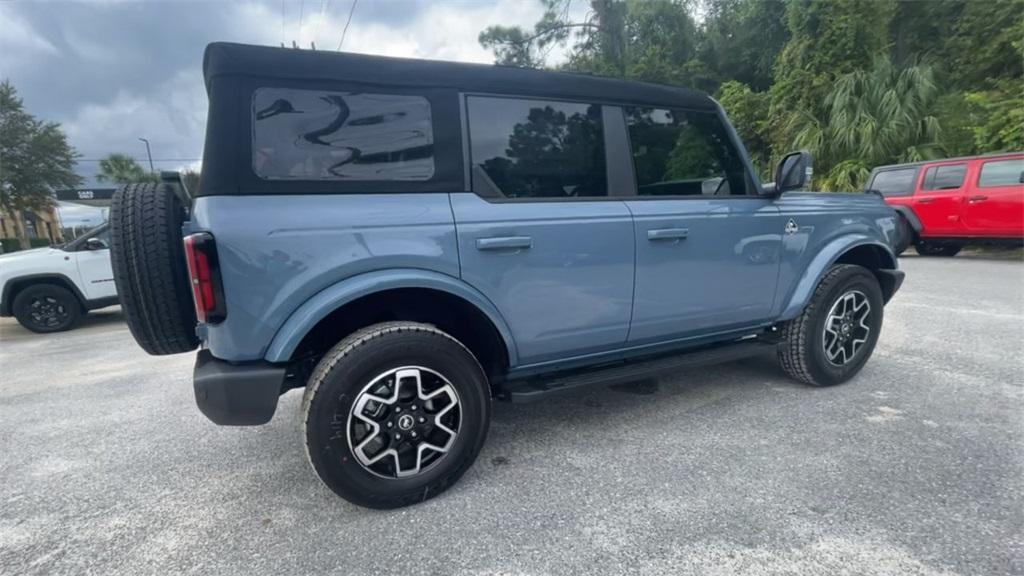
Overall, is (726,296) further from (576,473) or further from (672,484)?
(576,473)

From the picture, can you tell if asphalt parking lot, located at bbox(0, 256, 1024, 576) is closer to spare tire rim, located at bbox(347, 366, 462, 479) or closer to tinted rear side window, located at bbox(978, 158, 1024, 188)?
spare tire rim, located at bbox(347, 366, 462, 479)

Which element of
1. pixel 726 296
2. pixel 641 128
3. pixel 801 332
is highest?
pixel 641 128

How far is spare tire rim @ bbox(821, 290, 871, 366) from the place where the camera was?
3.30 metres

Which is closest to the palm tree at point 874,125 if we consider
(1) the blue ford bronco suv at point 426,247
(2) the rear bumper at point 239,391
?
(1) the blue ford bronco suv at point 426,247

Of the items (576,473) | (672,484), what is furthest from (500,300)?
(672,484)

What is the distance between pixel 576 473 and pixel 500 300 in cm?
94

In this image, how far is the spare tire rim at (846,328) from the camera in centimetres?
330

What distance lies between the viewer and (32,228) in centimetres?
4053

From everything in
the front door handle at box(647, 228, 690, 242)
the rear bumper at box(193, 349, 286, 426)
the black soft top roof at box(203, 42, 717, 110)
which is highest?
the black soft top roof at box(203, 42, 717, 110)

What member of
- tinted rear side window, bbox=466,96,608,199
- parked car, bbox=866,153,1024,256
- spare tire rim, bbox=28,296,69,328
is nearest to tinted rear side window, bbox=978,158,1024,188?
parked car, bbox=866,153,1024,256

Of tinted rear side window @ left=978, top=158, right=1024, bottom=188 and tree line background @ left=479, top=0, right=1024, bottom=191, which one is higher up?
tree line background @ left=479, top=0, right=1024, bottom=191

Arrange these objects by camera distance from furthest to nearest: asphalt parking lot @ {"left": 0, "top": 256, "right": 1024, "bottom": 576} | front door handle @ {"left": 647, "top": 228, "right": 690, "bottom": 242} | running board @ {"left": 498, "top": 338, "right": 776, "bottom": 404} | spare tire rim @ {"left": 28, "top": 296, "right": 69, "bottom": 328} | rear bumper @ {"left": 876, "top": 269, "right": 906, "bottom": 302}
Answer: spare tire rim @ {"left": 28, "top": 296, "right": 69, "bottom": 328}
rear bumper @ {"left": 876, "top": 269, "right": 906, "bottom": 302}
front door handle @ {"left": 647, "top": 228, "right": 690, "bottom": 242}
running board @ {"left": 498, "top": 338, "right": 776, "bottom": 404}
asphalt parking lot @ {"left": 0, "top": 256, "right": 1024, "bottom": 576}

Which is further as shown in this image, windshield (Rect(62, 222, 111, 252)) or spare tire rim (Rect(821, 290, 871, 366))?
windshield (Rect(62, 222, 111, 252))

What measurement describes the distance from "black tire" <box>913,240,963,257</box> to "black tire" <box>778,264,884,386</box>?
8.52 m
